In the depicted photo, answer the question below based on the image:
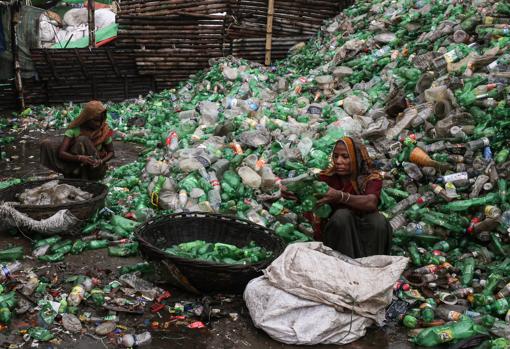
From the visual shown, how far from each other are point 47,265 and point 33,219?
0.46 meters

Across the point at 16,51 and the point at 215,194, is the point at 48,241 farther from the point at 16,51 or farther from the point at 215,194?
the point at 16,51

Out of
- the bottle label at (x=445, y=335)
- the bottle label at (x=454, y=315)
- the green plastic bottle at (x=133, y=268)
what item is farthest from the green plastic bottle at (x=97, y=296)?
the bottle label at (x=454, y=315)

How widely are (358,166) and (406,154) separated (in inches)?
61.9

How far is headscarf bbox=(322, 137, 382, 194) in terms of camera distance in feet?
12.2

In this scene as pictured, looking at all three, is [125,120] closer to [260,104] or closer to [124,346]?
[260,104]

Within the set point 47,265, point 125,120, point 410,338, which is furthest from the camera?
point 125,120

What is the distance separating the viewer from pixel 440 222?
439 cm

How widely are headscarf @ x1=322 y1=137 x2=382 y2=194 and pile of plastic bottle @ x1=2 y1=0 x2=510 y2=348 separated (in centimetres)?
32

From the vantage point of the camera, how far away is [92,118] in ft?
17.1

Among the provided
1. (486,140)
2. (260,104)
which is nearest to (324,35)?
(260,104)

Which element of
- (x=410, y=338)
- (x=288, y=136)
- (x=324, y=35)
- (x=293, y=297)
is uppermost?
(x=324, y=35)

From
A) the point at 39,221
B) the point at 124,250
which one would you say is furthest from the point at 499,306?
the point at 39,221

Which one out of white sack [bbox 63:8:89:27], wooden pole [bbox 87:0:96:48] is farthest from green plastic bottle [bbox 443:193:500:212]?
white sack [bbox 63:8:89:27]

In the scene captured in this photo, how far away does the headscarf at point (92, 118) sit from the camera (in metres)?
5.14
